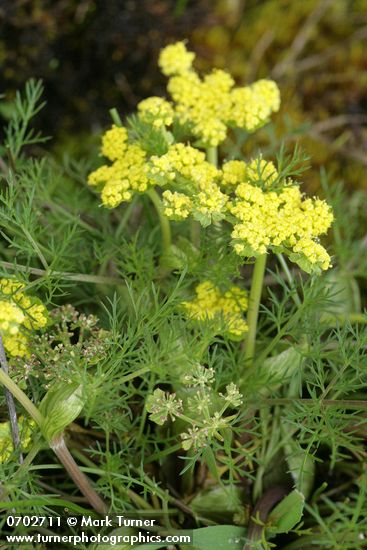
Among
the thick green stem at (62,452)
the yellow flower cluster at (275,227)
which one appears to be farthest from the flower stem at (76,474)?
the yellow flower cluster at (275,227)

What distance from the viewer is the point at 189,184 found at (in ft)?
3.00

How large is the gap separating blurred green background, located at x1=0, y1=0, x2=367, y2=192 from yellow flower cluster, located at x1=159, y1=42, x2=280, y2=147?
1.80 ft

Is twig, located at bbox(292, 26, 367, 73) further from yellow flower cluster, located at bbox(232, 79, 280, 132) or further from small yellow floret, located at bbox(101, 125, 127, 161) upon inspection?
small yellow floret, located at bbox(101, 125, 127, 161)

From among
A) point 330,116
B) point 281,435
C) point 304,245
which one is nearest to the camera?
point 304,245

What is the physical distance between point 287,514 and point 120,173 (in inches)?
21.7

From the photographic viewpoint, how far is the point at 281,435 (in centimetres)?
110

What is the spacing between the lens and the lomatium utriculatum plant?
2.82ft

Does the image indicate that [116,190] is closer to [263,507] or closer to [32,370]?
[32,370]

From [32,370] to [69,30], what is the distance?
1146mm

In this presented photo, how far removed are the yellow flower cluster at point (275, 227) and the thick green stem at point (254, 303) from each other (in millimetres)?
87

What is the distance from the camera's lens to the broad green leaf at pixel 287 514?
93cm

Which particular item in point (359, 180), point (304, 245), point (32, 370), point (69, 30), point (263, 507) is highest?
point (69, 30)

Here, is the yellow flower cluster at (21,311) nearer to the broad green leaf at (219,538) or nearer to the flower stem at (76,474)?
the flower stem at (76,474)

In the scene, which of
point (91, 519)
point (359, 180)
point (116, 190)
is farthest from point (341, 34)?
point (91, 519)
